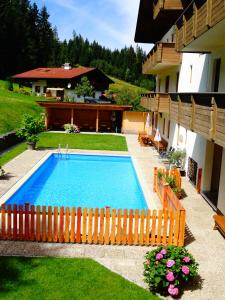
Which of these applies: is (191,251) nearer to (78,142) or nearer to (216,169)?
(216,169)

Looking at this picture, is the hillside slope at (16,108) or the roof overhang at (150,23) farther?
the hillside slope at (16,108)

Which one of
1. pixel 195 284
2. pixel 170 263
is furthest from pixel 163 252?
pixel 195 284

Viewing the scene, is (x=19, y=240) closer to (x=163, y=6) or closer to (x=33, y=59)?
(x=163, y=6)

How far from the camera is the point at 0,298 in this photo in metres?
7.54

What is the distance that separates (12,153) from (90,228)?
1484 centimetres

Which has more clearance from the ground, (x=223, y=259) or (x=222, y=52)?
(x=222, y=52)

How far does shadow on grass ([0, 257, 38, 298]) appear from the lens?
803cm

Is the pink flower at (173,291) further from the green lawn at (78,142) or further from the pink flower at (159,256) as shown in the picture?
the green lawn at (78,142)

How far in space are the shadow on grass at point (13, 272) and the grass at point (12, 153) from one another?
11.9m

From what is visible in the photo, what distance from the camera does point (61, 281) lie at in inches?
328

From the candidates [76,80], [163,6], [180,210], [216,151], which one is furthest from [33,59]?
[180,210]

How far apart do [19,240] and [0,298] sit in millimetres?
2998

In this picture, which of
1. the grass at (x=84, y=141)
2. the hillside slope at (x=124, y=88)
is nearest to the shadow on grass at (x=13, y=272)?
the grass at (x=84, y=141)

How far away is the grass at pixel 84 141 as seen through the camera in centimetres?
2812
